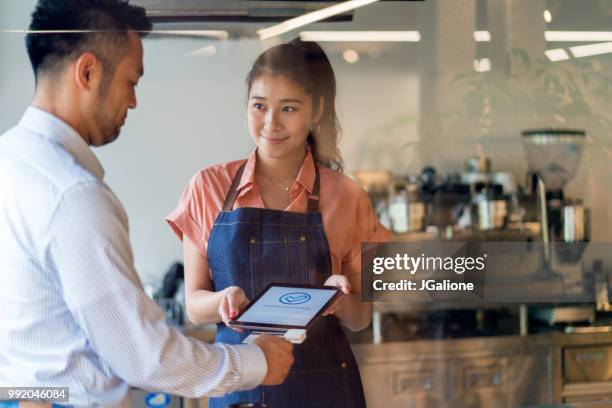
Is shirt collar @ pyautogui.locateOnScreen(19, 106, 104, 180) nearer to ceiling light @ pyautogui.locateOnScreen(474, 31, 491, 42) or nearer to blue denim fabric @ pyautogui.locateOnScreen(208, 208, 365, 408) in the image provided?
blue denim fabric @ pyautogui.locateOnScreen(208, 208, 365, 408)

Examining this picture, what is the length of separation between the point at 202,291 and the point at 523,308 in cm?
109

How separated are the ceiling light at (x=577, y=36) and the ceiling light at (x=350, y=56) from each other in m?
0.61

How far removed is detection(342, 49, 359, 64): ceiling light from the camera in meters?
2.16

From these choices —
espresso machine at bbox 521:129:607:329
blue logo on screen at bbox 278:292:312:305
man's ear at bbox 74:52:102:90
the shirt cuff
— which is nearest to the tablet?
blue logo on screen at bbox 278:292:312:305

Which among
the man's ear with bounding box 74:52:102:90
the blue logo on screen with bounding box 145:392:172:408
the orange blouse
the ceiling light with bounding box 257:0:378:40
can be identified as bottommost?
the blue logo on screen with bounding box 145:392:172:408

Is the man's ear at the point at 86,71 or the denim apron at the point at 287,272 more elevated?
the man's ear at the point at 86,71

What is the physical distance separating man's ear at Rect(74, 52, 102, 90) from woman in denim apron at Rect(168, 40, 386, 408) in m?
0.52

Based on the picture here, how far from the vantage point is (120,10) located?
76.7 inches

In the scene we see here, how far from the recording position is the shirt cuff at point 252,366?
1472mm

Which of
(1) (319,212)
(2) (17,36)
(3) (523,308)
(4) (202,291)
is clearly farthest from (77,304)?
(3) (523,308)

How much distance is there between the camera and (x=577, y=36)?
7.95 feet

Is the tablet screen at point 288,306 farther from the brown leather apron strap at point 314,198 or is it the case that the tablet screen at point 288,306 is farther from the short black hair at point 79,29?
the short black hair at point 79,29

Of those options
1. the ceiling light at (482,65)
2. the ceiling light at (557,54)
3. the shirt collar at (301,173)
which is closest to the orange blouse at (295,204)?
the shirt collar at (301,173)

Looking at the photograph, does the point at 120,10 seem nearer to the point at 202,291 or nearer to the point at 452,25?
the point at 202,291
